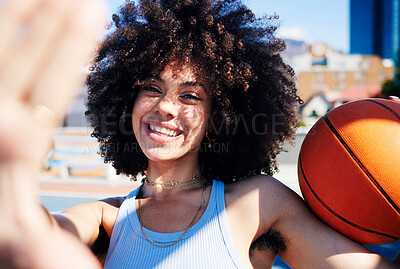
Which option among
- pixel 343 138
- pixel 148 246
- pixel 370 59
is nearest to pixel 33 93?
pixel 148 246

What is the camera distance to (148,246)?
1678mm

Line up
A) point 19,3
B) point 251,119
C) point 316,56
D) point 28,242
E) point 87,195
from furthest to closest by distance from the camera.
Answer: point 316,56 → point 87,195 → point 251,119 → point 28,242 → point 19,3

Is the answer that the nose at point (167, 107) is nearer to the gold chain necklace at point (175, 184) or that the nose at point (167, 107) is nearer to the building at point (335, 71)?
the gold chain necklace at point (175, 184)

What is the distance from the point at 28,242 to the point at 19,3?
511 millimetres

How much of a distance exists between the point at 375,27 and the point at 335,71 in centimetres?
3850

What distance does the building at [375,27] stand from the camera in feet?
250

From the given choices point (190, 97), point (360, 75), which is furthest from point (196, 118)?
point (360, 75)

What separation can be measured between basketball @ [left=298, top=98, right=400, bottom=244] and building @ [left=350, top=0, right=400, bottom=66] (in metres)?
80.9

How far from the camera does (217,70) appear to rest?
200 centimetres

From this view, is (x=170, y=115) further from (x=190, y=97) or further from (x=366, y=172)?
(x=366, y=172)

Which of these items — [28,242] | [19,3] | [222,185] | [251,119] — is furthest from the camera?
[251,119]

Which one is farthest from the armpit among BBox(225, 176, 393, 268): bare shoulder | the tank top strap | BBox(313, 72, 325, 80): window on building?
BBox(313, 72, 325, 80): window on building

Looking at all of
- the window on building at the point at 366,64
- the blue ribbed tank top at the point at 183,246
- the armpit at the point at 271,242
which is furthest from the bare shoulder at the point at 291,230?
the window on building at the point at 366,64

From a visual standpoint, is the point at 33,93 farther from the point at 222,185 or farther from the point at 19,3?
the point at 222,185
